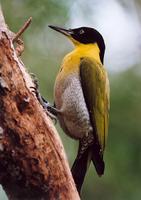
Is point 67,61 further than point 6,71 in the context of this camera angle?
Yes

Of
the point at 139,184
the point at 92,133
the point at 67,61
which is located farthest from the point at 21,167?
the point at 139,184

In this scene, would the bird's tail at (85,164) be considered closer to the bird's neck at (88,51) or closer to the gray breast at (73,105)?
the gray breast at (73,105)

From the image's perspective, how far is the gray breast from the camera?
473 centimetres

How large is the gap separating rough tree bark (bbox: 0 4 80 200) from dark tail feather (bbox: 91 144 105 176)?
0.82 m

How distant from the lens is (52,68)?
6797 millimetres

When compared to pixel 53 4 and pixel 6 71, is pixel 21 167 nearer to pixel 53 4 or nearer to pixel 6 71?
pixel 6 71

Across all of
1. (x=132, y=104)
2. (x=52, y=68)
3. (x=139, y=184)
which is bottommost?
(x=139, y=184)

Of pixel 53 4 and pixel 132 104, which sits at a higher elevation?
pixel 53 4

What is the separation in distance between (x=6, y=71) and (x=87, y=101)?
1382 mm

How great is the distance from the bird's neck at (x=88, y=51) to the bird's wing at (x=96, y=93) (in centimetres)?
15

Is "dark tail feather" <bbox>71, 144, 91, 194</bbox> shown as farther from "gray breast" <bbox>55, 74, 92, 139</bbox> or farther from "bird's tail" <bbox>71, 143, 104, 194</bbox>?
"gray breast" <bbox>55, 74, 92, 139</bbox>

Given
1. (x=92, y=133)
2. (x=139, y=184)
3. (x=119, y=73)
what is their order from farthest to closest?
(x=119, y=73) < (x=139, y=184) < (x=92, y=133)

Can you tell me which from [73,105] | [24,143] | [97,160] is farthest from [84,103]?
[24,143]

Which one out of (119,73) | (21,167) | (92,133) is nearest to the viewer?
(21,167)
